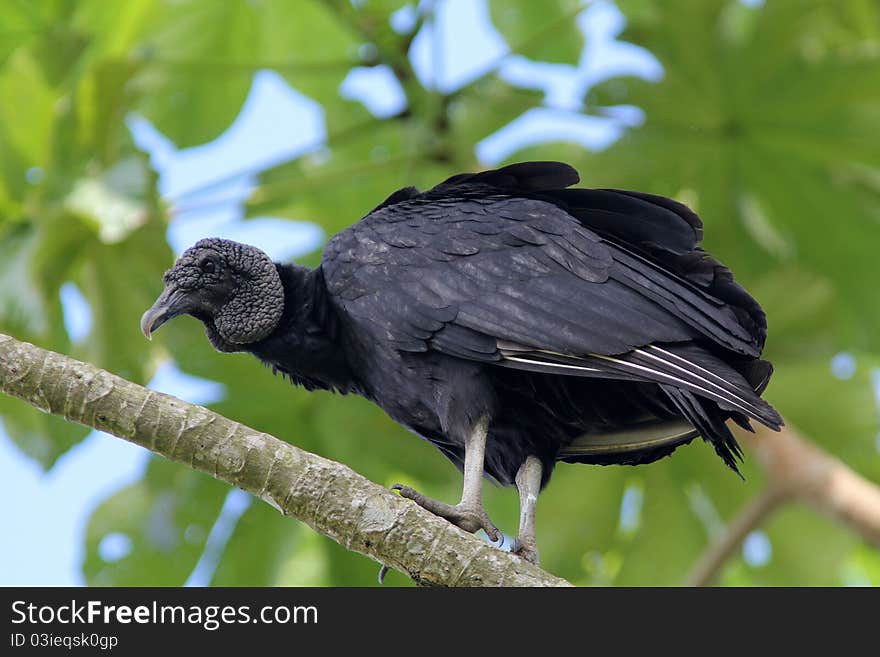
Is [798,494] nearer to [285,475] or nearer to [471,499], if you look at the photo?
[471,499]

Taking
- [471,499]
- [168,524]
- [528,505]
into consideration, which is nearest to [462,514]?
[471,499]

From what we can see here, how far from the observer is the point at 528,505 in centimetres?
383

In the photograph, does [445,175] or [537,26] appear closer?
[445,175]

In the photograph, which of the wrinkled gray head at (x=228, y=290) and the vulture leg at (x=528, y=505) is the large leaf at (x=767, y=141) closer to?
the vulture leg at (x=528, y=505)

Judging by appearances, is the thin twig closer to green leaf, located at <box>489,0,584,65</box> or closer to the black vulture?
the black vulture

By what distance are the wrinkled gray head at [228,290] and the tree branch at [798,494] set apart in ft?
7.44

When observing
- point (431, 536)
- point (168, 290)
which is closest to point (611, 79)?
point (168, 290)

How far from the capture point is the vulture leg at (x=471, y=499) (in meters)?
3.46

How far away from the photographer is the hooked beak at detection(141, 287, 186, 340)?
3.87 m

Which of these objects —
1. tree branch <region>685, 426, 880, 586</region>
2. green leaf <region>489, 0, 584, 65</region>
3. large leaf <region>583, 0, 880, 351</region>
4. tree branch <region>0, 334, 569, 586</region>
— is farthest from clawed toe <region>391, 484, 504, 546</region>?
green leaf <region>489, 0, 584, 65</region>

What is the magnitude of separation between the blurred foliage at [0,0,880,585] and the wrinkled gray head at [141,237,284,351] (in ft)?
3.53

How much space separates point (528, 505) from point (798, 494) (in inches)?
74.9

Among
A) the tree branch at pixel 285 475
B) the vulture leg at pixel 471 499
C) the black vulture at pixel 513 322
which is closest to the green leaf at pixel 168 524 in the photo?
the black vulture at pixel 513 322

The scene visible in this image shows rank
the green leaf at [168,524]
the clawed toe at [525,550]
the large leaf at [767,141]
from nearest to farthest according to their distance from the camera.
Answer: the clawed toe at [525,550], the large leaf at [767,141], the green leaf at [168,524]
